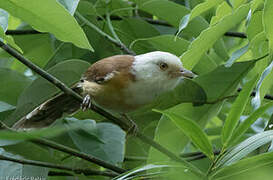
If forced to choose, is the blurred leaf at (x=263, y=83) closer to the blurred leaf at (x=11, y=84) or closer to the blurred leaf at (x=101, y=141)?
the blurred leaf at (x=101, y=141)

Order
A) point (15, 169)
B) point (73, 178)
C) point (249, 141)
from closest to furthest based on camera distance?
1. point (249, 141)
2. point (15, 169)
3. point (73, 178)

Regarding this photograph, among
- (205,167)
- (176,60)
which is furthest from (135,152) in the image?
(176,60)

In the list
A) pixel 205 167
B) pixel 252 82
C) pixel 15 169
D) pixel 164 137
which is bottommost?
pixel 205 167

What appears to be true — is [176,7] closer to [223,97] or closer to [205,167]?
[223,97]

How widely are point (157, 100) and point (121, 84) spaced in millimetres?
260

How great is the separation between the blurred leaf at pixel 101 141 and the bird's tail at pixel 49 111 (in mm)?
506

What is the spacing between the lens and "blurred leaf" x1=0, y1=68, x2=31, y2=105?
95.9 inches

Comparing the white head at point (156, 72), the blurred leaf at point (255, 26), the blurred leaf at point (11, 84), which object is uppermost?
the blurred leaf at point (255, 26)

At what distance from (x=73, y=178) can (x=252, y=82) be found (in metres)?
1.30

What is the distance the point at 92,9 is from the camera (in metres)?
2.70

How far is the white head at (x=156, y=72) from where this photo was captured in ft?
9.05

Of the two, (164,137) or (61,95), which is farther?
(61,95)

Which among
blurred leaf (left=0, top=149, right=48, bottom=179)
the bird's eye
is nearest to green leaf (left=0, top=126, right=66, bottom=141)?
blurred leaf (left=0, top=149, right=48, bottom=179)

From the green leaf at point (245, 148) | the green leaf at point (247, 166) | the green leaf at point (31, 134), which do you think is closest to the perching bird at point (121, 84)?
the green leaf at point (245, 148)
